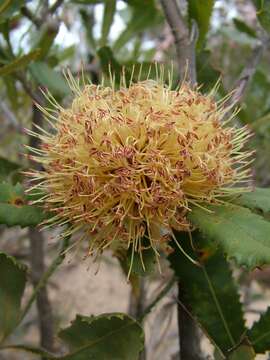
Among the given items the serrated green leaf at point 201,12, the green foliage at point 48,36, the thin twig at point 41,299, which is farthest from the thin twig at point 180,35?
the thin twig at point 41,299

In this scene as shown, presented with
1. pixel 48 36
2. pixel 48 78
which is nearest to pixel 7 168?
pixel 48 78

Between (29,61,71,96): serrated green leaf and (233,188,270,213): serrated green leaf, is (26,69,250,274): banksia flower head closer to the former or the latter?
(233,188,270,213): serrated green leaf

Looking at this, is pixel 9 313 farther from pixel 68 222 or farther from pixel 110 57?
pixel 110 57

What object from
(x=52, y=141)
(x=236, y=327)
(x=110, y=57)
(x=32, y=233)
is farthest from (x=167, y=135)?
(x=32, y=233)

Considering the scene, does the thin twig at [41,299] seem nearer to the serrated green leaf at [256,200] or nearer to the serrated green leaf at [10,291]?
the serrated green leaf at [10,291]

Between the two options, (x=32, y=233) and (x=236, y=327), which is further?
(x=32, y=233)

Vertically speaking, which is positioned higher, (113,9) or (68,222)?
(113,9)
